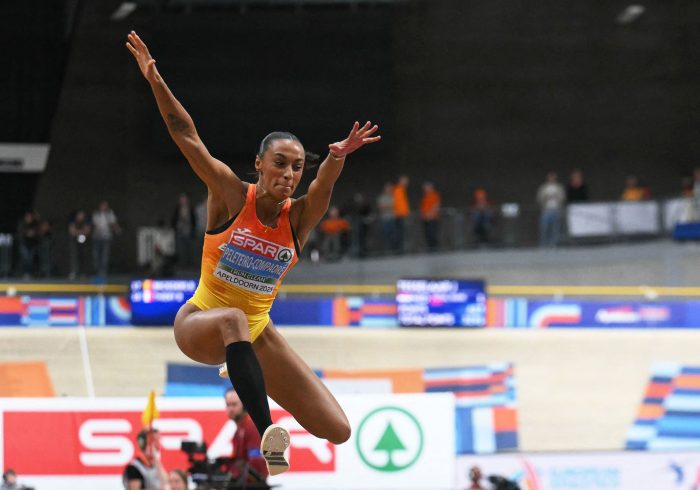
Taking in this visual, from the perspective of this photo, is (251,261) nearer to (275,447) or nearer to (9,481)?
(275,447)

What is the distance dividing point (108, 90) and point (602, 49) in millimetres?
→ 13157

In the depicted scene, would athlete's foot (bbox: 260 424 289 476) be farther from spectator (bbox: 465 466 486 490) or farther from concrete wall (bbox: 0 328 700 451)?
concrete wall (bbox: 0 328 700 451)

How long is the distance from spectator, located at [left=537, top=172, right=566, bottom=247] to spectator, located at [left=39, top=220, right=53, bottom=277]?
10.2 metres

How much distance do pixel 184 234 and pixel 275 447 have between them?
18.7 metres

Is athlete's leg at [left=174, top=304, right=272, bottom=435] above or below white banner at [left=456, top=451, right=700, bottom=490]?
above

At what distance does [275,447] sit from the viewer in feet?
18.3

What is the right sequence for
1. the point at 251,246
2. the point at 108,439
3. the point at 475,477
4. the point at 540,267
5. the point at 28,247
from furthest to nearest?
the point at 540,267 < the point at 28,247 < the point at 108,439 < the point at 475,477 < the point at 251,246

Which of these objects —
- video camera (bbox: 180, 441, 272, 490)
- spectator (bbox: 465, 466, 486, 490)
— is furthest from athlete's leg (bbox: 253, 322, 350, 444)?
spectator (bbox: 465, 466, 486, 490)

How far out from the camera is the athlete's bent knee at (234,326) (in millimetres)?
5809

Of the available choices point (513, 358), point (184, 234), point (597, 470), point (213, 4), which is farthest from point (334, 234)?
point (597, 470)

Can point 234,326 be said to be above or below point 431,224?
below

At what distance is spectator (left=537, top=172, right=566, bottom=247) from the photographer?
Answer: 2520 centimetres

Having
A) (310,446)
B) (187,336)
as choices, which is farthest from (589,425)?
(187,336)

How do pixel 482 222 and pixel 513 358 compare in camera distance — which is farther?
pixel 482 222
